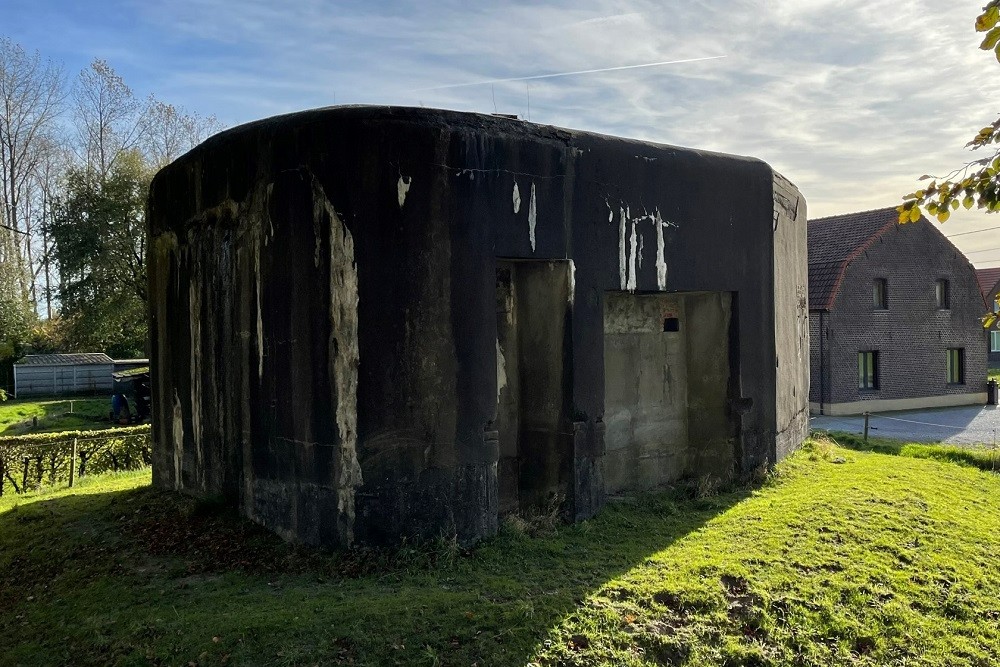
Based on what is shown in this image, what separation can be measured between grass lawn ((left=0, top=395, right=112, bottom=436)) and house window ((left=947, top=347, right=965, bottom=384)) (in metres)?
25.7

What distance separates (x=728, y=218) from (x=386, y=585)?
19.3 ft

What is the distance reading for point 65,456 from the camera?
12391 millimetres

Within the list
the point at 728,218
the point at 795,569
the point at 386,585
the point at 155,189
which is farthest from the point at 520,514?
the point at 155,189

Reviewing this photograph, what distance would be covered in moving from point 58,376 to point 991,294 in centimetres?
3494

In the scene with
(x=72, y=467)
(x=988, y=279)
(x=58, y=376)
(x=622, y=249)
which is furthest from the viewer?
(x=988, y=279)

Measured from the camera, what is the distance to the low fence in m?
11.6

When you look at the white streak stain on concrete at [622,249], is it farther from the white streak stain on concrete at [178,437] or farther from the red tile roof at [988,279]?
the red tile roof at [988,279]

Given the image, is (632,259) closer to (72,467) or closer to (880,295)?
(72,467)

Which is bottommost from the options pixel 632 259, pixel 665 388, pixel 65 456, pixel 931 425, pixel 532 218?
pixel 931 425

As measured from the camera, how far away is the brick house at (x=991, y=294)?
28.5 m

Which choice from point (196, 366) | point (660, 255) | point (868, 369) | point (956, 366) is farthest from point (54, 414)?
point (956, 366)

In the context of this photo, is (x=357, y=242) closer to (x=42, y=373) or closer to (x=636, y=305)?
(x=636, y=305)

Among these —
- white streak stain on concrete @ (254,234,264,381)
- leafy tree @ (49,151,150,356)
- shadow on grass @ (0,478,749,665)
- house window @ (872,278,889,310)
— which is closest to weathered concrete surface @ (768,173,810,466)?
shadow on grass @ (0,478,749,665)

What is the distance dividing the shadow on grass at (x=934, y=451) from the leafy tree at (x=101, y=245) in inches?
900
